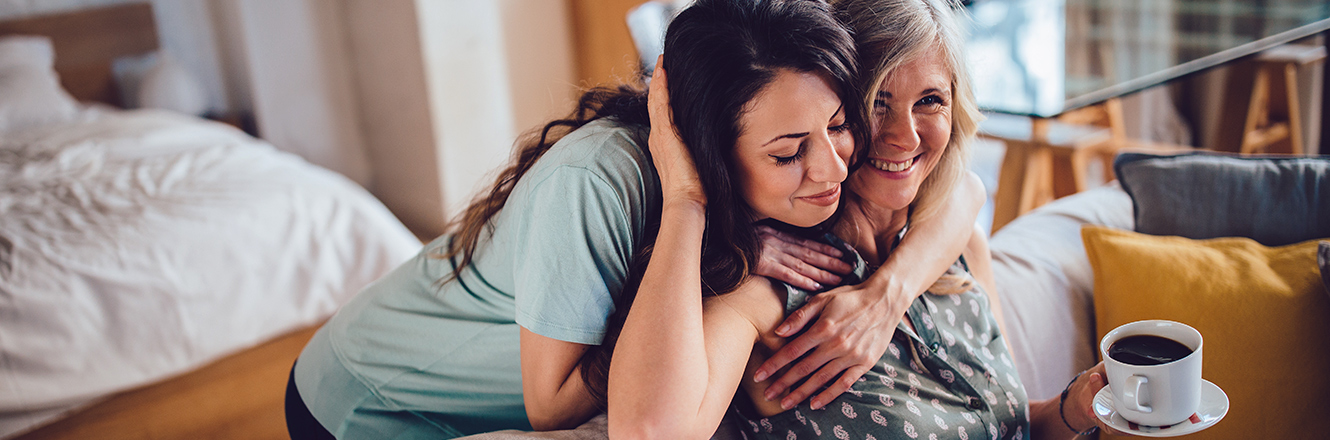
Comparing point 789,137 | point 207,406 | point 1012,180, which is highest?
point 789,137

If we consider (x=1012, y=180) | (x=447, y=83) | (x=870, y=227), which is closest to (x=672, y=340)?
(x=870, y=227)

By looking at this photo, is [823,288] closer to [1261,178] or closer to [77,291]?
[1261,178]

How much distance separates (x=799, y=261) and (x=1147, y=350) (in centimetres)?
40

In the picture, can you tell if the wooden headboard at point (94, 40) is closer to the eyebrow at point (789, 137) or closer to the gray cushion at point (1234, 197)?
the eyebrow at point (789, 137)

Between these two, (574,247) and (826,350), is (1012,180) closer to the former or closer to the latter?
(826,350)

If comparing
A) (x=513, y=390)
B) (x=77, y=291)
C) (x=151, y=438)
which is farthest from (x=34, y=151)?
(x=513, y=390)

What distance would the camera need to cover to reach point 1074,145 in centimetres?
227

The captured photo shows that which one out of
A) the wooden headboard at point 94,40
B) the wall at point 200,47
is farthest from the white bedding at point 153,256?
the wall at point 200,47

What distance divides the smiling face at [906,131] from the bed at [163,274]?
5.93ft

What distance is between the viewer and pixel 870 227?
1187 mm

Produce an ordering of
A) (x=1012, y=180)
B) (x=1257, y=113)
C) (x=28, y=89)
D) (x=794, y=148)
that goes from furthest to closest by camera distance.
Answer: (x=28, y=89), (x=1257, y=113), (x=1012, y=180), (x=794, y=148)

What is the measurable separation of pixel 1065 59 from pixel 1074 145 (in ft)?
0.94

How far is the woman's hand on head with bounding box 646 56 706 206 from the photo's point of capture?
90 cm

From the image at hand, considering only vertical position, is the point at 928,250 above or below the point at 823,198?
below
